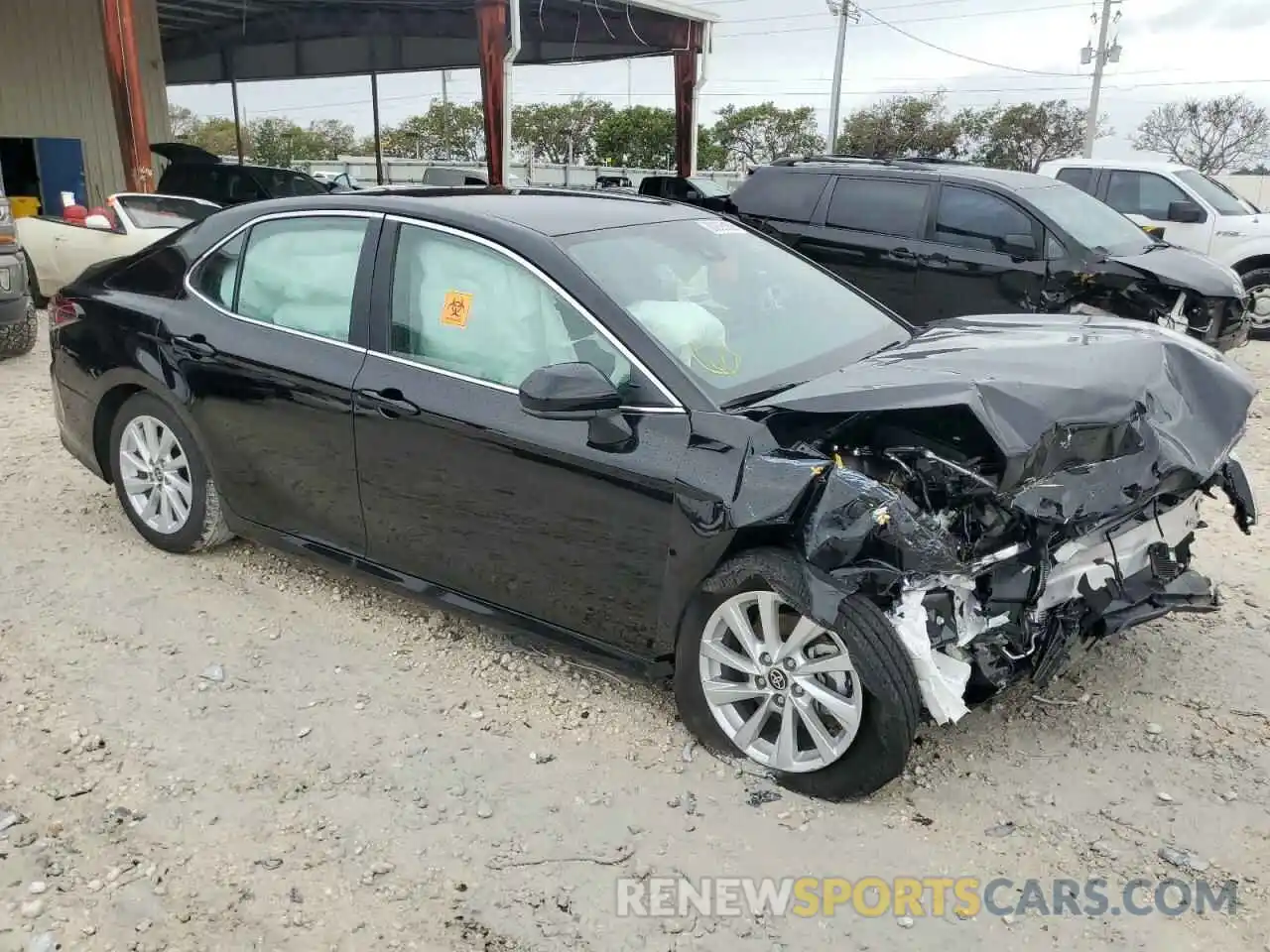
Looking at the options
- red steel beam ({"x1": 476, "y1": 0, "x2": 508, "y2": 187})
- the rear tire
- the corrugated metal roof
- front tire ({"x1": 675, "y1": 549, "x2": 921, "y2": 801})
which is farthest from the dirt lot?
the corrugated metal roof

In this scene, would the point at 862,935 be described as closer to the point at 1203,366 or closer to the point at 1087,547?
the point at 1087,547

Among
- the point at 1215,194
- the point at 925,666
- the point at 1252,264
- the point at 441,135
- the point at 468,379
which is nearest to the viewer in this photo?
the point at 925,666

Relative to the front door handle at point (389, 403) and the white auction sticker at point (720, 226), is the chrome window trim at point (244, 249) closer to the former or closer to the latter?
the front door handle at point (389, 403)

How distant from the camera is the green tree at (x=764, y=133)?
137 feet

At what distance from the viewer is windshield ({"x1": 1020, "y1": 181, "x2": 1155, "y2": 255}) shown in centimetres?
782

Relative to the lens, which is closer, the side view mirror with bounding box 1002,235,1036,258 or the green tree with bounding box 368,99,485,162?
the side view mirror with bounding box 1002,235,1036,258

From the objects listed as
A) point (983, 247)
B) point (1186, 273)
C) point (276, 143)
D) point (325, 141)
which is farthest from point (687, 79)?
point (325, 141)

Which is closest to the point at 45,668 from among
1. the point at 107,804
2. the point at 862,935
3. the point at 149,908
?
the point at 107,804

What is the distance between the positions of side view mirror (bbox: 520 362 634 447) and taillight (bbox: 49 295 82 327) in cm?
270

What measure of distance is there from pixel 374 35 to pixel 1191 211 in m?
17.8

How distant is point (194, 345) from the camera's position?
159 inches

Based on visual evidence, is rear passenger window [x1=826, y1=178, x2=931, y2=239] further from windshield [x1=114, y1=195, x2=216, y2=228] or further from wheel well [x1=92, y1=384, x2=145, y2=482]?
windshield [x1=114, y1=195, x2=216, y2=228]

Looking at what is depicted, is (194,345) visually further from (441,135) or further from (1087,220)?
(441,135)

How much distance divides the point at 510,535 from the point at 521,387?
56cm
